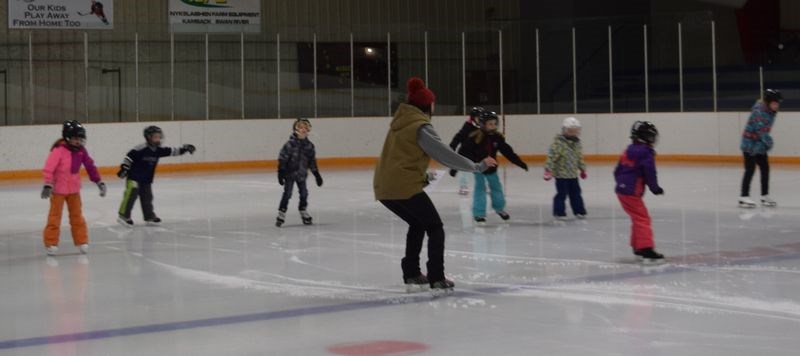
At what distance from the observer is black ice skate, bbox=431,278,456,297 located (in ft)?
27.1

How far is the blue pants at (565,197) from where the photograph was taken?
13.2 metres

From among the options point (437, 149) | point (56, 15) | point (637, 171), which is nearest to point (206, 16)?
point (56, 15)

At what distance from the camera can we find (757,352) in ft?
20.2

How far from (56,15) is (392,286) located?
17.5m

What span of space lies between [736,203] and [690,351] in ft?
28.7

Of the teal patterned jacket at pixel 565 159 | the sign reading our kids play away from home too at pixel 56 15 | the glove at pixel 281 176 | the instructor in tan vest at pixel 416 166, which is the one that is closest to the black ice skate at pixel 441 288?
the instructor in tan vest at pixel 416 166

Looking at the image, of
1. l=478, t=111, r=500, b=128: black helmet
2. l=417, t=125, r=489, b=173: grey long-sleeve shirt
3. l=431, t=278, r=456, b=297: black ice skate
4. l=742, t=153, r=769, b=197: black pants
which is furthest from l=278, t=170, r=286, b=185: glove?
l=742, t=153, r=769, b=197: black pants

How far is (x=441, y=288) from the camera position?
8281mm

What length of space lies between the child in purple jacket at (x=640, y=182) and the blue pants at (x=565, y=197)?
132 inches

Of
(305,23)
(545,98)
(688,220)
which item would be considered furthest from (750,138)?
(305,23)

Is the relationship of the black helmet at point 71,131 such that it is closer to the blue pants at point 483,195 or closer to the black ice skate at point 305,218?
the black ice skate at point 305,218

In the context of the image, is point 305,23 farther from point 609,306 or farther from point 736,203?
point 609,306

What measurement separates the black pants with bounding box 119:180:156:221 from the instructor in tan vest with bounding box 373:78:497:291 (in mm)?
5809

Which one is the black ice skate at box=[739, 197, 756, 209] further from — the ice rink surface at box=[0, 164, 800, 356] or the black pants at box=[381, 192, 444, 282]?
the black pants at box=[381, 192, 444, 282]
